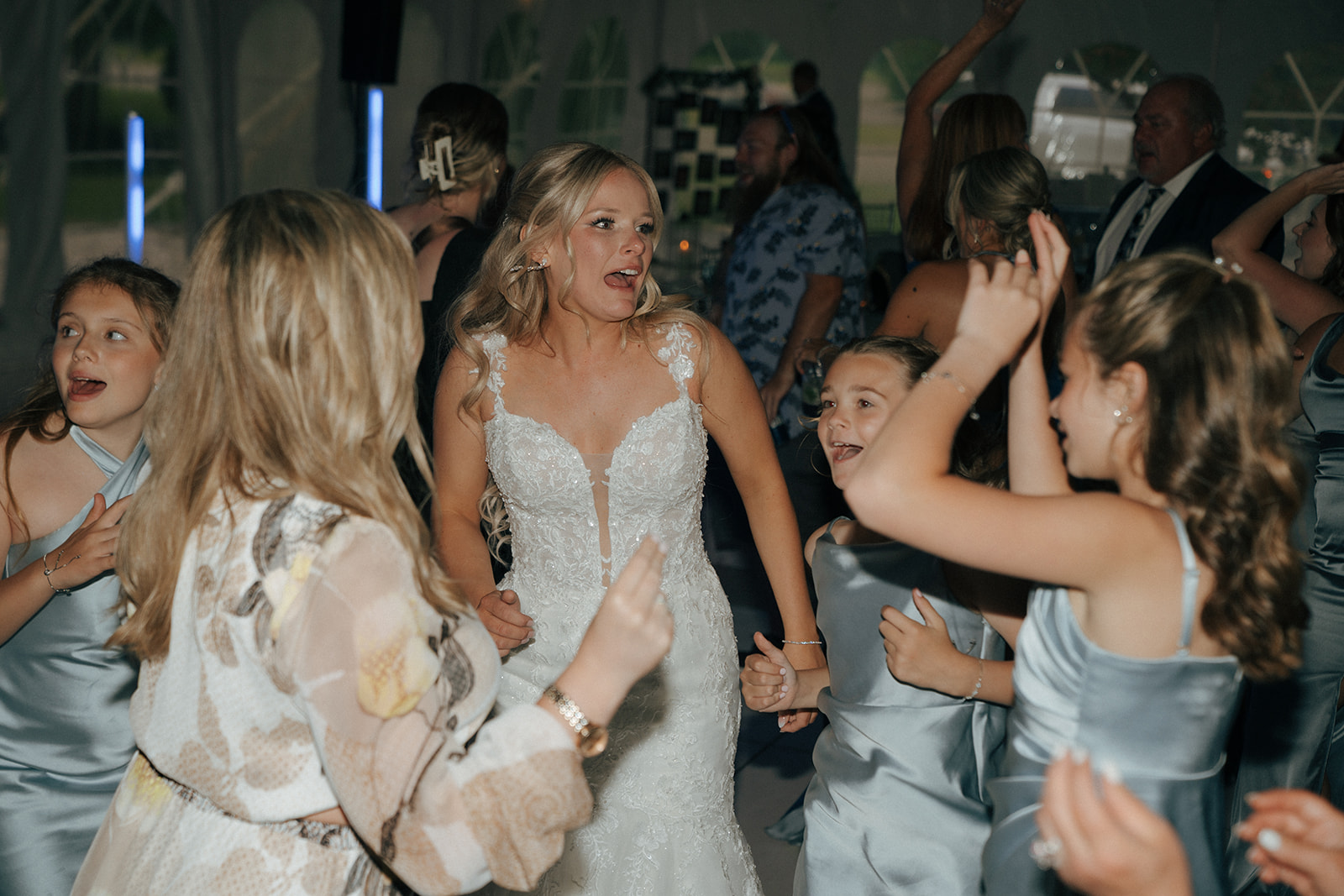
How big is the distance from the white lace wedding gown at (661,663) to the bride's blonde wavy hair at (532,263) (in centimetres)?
7

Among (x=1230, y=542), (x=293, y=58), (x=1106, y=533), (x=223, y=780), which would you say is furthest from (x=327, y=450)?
(x=293, y=58)

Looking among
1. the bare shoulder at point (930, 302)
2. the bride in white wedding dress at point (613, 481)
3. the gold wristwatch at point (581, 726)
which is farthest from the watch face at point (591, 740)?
the bare shoulder at point (930, 302)

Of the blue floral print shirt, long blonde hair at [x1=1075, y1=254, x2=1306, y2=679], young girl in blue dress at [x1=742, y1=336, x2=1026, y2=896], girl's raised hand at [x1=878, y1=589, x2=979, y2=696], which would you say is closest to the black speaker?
the blue floral print shirt

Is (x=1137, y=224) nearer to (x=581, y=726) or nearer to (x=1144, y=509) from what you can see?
(x=1144, y=509)

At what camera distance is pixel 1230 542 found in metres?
1.23

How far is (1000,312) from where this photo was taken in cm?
127

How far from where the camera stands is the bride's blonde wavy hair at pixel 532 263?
2.12 meters

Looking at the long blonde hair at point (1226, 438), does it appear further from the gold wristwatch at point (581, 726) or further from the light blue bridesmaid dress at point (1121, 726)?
the gold wristwatch at point (581, 726)

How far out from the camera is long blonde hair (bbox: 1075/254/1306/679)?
1215 mm

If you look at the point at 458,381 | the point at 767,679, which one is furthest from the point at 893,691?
the point at 458,381

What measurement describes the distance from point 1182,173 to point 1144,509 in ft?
9.39

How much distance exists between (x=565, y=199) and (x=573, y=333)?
28 cm

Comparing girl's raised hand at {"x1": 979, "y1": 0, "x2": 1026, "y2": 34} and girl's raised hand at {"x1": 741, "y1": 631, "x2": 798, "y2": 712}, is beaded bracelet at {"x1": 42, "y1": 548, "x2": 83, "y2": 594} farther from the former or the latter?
girl's raised hand at {"x1": 979, "y1": 0, "x2": 1026, "y2": 34}

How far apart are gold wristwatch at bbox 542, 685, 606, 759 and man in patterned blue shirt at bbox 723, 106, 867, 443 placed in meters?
2.70
